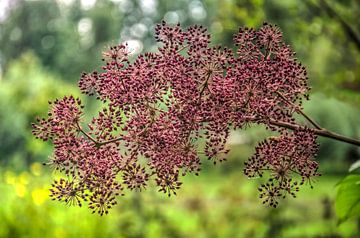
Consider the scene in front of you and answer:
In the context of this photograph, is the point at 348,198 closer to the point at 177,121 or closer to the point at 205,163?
the point at 177,121

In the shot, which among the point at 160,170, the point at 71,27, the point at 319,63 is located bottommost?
the point at 160,170

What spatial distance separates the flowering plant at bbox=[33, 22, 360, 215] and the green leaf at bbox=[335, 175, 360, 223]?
425 millimetres

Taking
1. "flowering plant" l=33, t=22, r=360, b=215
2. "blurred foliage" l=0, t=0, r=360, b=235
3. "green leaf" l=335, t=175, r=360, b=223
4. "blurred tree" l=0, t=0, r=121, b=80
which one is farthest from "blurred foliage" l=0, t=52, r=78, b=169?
"flowering plant" l=33, t=22, r=360, b=215

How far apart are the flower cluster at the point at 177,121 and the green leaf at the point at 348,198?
0.43m

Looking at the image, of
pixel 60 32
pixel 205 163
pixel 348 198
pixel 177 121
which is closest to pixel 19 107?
pixel 205 163

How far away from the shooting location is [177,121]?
121 centimetres

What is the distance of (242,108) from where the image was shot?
1.21m

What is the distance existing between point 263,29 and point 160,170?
1.22ft

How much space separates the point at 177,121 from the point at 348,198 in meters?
0.68

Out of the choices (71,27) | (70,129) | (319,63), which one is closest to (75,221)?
(70,129)

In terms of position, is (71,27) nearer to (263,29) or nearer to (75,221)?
(75,221)

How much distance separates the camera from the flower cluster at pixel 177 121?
1198mm

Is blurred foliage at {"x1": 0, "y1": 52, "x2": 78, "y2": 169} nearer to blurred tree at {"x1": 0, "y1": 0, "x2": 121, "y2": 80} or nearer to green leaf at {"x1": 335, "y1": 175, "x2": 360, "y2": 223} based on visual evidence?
blurred tree at {"x1": 0, "y1": 0, "x2": 121, "y2": 80}

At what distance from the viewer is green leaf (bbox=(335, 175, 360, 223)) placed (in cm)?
161
